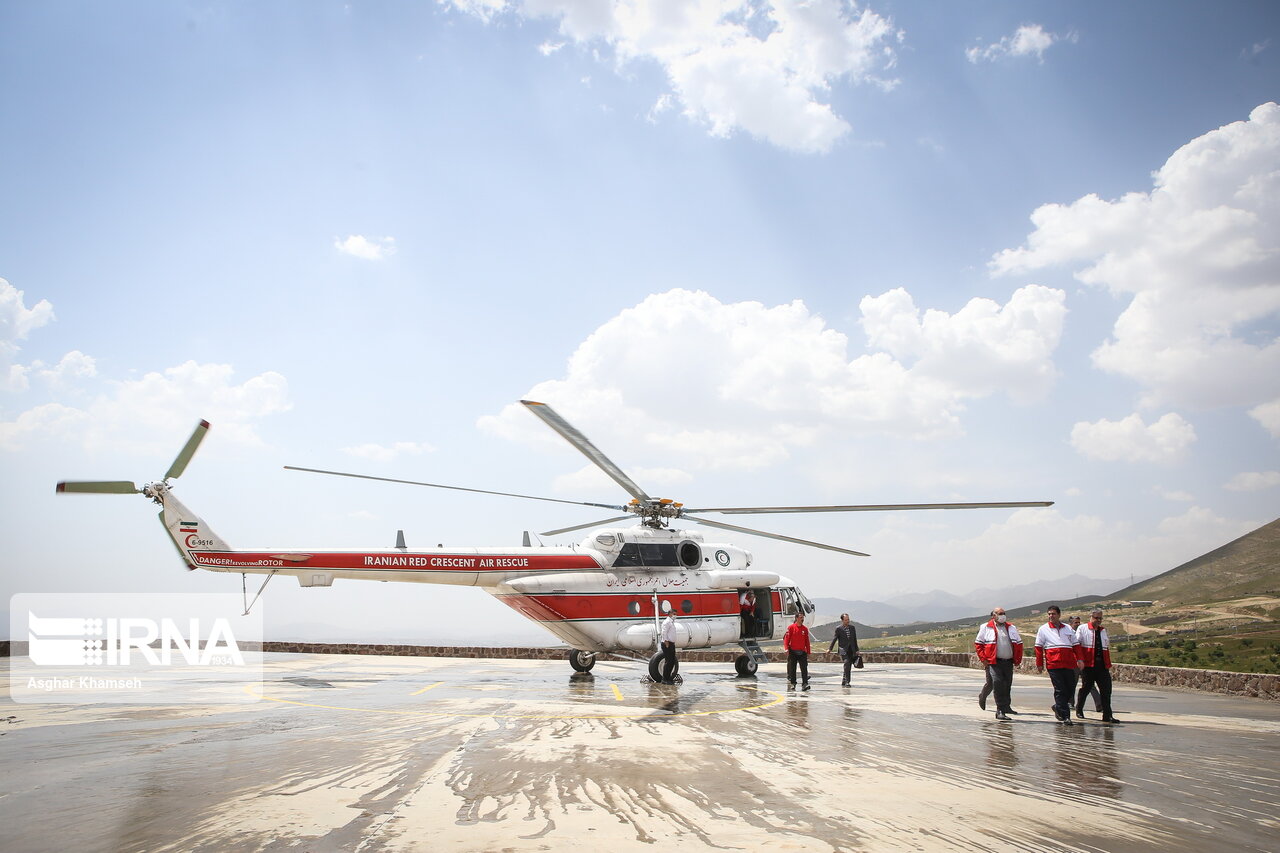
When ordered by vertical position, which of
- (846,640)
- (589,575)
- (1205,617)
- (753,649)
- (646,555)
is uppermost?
(646,555)

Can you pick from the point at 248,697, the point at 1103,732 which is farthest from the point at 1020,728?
the point at 248,697

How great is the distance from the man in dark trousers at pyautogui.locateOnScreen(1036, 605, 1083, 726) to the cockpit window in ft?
28.9

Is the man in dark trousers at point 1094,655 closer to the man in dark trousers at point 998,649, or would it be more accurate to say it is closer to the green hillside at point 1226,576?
the man in dark trousers at point 998,649

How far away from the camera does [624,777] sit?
6.38 m

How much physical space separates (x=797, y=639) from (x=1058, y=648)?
576 cm

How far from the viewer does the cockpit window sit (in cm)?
1762

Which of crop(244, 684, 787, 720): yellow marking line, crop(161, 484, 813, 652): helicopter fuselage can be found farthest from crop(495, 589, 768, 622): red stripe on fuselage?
crop(244, 684, 787, 720): yellow marking line

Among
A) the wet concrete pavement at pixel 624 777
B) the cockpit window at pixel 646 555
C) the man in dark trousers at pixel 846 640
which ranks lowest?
the man in dark trousers at pixel 846 640

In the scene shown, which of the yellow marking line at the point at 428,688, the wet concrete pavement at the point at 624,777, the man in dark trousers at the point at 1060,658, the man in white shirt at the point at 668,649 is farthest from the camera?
the man in white shirt at the point at 668,649

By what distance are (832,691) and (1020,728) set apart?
18.4ft

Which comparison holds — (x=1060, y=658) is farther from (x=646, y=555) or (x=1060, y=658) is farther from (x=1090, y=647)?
(x=646, y=555)

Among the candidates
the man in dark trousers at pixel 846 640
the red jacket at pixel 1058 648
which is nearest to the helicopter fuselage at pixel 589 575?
the man in dark trousers at pixel 846 640

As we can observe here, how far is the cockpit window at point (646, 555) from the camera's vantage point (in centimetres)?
1762

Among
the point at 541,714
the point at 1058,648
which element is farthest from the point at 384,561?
the point at 1058,648
